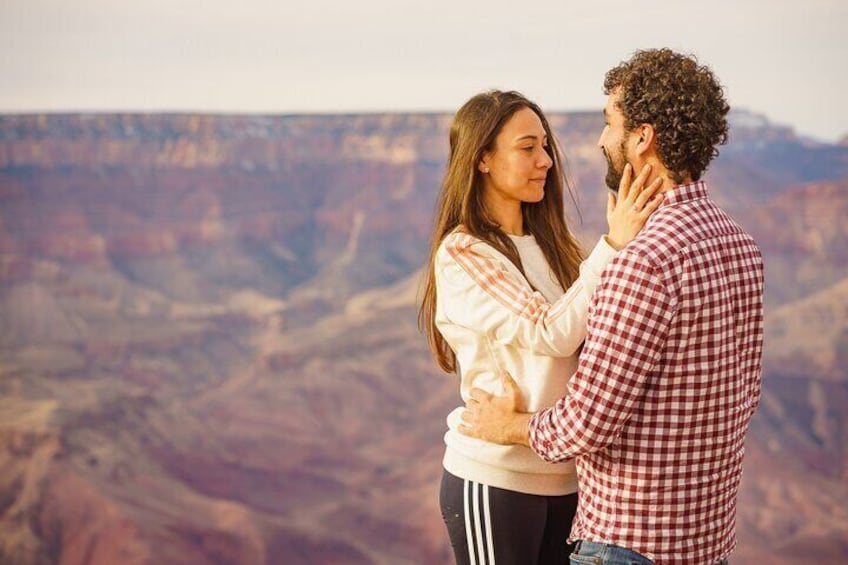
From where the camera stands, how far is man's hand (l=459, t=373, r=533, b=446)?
1.72 m

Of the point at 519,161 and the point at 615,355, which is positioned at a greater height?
the point at 519,161

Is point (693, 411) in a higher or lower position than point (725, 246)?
lower

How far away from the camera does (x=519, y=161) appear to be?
192 cm

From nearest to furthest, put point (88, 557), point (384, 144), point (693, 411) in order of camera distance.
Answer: point (693, 411)
point (88, 557)
point (384, 144)

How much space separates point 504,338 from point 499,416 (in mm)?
117

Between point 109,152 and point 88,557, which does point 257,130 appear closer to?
point 109,152

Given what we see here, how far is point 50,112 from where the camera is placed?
2198 cm

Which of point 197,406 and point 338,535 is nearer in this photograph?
point 338,535

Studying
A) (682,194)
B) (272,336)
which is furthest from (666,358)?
(272,336)

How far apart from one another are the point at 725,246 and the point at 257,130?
23852 mm

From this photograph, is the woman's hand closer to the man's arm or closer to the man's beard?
the man's beard

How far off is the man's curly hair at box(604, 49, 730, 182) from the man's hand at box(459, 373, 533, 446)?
1.37 ft

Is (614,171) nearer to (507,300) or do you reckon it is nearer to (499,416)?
(507,300)

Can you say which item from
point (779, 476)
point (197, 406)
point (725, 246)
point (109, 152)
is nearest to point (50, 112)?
point (109, 152)
